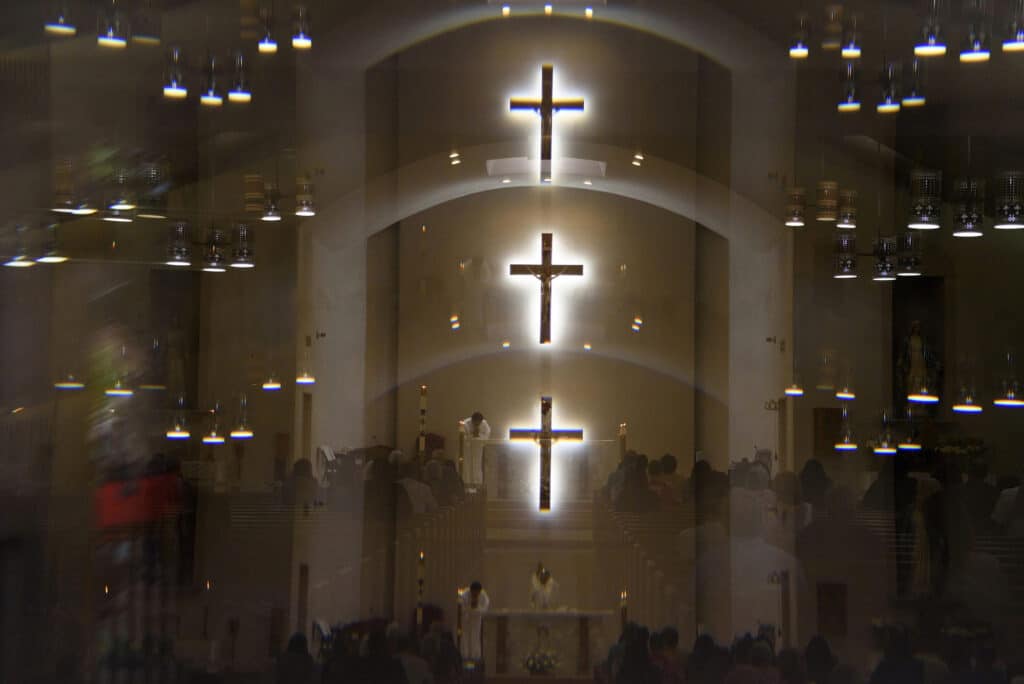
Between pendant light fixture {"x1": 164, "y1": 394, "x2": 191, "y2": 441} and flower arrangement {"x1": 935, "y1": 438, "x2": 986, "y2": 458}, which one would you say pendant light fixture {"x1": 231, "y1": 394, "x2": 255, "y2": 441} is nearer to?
pendant light fixture {"x1": 164, "y1": 394, "x2": 191, "y2": 441}

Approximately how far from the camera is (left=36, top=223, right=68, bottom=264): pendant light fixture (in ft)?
15.6

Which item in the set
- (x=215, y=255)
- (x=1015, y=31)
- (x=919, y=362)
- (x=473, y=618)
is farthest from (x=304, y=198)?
(x=1015, y=31)

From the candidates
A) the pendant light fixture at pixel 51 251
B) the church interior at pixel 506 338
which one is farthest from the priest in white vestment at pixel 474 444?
the pendant light fixture at pixel 51 251

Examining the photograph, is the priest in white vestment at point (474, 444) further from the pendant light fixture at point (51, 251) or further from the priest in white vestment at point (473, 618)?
the pendant light fixture at point (51, 251)

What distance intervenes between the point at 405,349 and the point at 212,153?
124 centimetres

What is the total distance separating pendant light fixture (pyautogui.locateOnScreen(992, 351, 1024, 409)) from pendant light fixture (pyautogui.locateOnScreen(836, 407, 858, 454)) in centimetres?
67

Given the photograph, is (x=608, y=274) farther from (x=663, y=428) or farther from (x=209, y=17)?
(x=209, y=17)

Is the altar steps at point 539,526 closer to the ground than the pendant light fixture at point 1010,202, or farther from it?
closer to the ground

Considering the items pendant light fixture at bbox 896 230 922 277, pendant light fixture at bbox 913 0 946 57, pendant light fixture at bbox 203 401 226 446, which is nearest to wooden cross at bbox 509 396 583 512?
pendant light fixture at bbox 203 401 226 446

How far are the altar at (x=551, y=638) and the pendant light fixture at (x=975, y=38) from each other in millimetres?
2956

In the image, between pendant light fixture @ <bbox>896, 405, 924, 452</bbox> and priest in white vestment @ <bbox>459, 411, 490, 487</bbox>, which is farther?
priest in white vestment @ <bbox>459, 411, 490, 487</bbox>

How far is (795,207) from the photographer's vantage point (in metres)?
4.69

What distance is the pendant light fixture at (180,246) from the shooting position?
4.74 metres

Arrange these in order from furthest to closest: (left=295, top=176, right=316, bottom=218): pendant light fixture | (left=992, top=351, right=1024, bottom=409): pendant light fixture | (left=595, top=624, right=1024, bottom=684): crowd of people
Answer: (left=295, top=176, right=316, bottom=218): pendant light fixture < (left=992, top=351, right=1024, bottom=409): pendant light fixture < (left=595, top=624, right=1024, bottom=684): crowd of people
